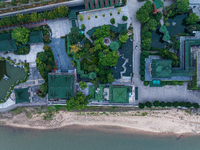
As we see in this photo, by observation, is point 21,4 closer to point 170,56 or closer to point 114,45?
point 114,45

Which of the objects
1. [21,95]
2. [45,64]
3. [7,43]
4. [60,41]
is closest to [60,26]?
[60,41]

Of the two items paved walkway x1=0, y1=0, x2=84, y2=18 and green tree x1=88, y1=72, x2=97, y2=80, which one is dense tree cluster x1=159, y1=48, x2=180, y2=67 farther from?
paved walkway x1=0, y1=0, x2=84, y2=18

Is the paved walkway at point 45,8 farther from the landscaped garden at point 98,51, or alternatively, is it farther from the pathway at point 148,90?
the pathway at point 148,90

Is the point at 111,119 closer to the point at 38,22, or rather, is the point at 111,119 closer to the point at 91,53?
the point at 91,53

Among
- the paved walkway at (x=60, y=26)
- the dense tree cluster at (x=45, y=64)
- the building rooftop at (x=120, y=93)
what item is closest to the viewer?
the building rooftop at (x=120, y=93)

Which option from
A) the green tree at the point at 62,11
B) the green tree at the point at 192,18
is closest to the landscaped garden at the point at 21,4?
the green tree at the point at 62,11

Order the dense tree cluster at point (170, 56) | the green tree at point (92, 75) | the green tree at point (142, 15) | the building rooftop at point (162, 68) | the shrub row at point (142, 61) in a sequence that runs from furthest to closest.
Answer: the shrub row at point (142, 61) < the green tree at point (92, 75) < the green tree at point (142, 15) < the dense tree cluster at point (170, 56) < the building rooftop at point (162, 68)

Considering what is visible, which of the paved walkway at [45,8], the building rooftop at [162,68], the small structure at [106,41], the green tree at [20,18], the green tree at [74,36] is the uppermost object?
the paved walkway at [45,8]

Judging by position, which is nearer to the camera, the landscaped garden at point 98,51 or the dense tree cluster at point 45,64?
the landscaped garden at point 98,51
